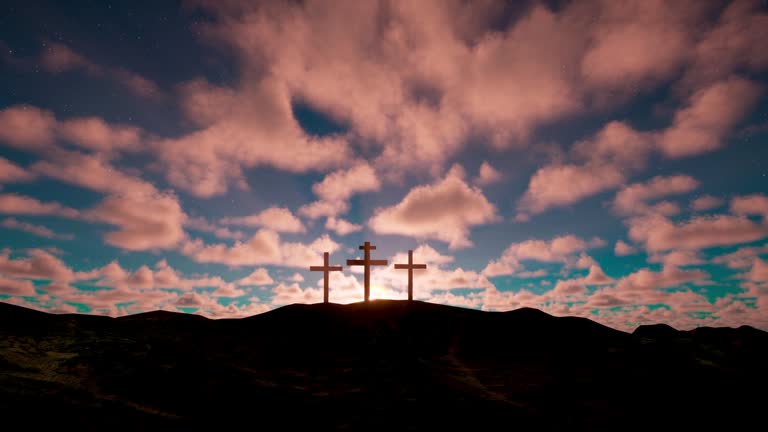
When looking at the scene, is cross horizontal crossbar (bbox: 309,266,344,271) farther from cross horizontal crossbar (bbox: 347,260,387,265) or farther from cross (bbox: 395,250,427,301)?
cross (bbox: 395,250,427,301)

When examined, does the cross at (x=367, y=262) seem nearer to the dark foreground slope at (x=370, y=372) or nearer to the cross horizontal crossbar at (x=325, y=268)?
the cross horizontal crossbar at (x=325, y=268)

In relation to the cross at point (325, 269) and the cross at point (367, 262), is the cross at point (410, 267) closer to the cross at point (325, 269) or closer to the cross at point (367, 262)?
the cross at point (367, 262)

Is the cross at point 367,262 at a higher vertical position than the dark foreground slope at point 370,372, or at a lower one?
higher

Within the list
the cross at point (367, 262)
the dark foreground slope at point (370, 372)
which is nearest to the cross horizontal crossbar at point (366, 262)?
the cross at point (367, 262)

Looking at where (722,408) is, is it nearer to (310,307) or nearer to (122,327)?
(310,307)

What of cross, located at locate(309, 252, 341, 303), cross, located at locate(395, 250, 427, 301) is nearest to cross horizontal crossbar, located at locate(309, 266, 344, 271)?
cross, located at locate(309, 252, 341, 303)

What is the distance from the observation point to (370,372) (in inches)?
622

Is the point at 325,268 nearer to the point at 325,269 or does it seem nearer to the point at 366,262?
the point at 325,269

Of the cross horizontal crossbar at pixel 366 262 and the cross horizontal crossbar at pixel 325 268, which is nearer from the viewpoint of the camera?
the cross horizontal crossbar at pixel 366 262

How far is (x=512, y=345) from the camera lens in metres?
20.4

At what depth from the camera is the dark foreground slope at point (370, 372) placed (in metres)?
10.8

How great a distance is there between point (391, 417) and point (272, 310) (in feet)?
47.5

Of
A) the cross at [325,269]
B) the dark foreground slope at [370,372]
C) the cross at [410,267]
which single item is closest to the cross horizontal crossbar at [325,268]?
the cross at [325,269]

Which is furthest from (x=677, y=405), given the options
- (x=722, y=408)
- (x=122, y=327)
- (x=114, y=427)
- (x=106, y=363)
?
(x=122, y=327)
